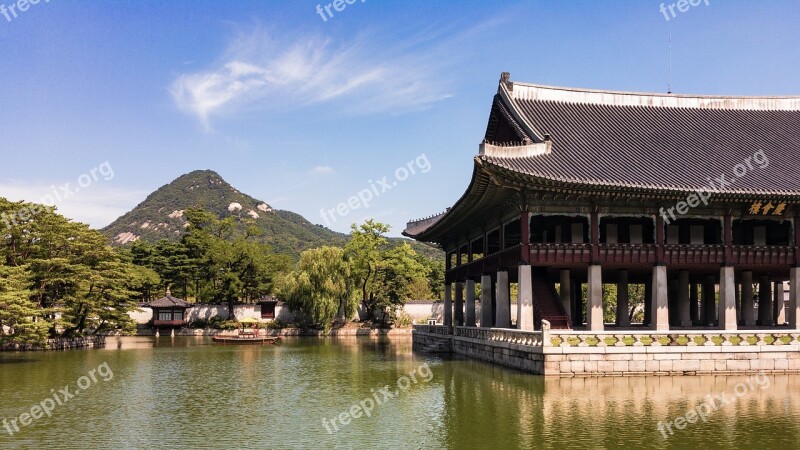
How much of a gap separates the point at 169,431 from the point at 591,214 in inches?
812

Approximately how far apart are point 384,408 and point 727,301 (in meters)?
18.6

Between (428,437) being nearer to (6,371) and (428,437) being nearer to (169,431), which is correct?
(169,431)

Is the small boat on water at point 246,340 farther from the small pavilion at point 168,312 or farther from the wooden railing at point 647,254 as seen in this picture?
the wooden railing at point 647,254

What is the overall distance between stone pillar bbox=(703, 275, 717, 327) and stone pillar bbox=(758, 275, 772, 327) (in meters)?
2.53

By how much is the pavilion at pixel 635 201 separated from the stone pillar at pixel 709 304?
88 millimetres

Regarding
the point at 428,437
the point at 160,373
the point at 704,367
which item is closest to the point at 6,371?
the point at 160,373

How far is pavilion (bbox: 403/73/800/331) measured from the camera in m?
30.8

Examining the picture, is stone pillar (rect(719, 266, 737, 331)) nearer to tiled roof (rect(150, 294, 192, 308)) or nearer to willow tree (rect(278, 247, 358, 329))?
willow tree (rect(278, 247, 358, 329))

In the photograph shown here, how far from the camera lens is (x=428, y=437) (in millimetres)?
16922

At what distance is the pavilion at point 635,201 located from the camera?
3083cm

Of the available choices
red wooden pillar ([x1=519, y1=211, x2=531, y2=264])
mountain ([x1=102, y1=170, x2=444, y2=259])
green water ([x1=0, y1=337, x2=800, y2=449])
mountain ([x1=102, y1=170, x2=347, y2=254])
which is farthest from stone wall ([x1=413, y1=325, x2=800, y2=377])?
mountain ([x1=102, y1=170, x2=347, y2=254])

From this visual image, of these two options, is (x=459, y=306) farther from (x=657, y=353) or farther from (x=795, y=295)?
(x=657, y=353)

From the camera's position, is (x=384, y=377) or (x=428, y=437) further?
(x=384, y=377)

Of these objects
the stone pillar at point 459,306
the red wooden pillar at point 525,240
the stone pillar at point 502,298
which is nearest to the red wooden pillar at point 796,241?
the red wooden pillar at point 525,240
